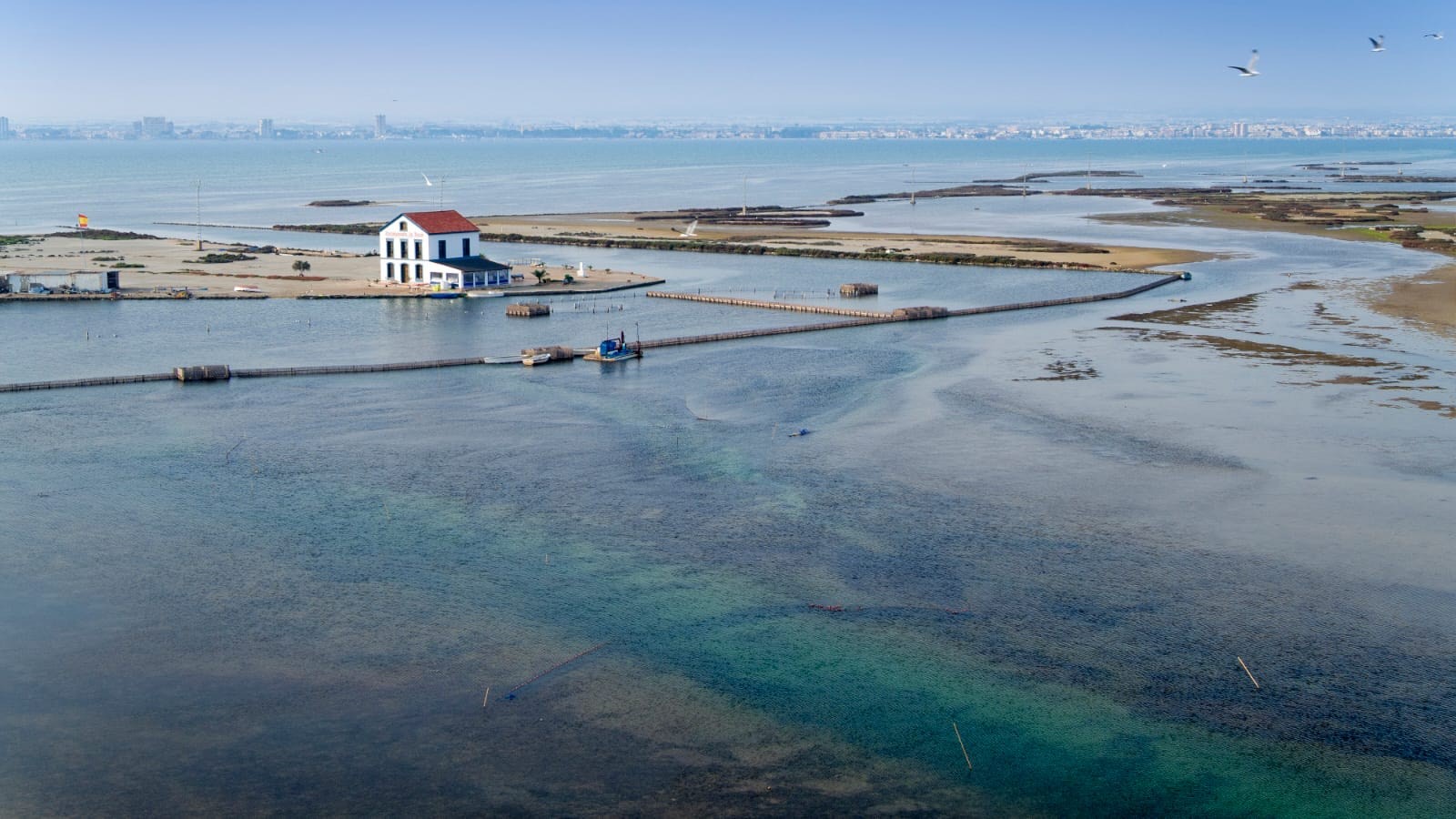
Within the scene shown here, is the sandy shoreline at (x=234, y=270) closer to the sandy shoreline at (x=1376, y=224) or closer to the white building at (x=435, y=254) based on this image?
the white building at (x=435, y=254)

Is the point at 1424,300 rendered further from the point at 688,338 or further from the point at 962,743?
the point at 962,743

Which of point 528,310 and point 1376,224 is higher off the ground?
point 1376,224

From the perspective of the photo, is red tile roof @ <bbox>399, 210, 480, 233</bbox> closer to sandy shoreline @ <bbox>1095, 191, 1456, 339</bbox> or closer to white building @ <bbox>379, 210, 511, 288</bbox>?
white building @ <bbox>379, 210, 511, 288</bbox>

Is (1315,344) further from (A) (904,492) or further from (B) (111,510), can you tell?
(B) (111,510)

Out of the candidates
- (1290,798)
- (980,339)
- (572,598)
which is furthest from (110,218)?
(1290,798)

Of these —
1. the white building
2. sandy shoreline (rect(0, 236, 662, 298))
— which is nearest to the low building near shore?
sandy shoreline (rect(0, 236, 662, 298))

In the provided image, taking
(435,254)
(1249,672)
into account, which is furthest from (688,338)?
(1249,672)

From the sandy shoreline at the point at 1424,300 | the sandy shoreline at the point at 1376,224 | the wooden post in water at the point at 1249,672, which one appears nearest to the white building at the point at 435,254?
the sandy shoreline at the point at 1424,300
